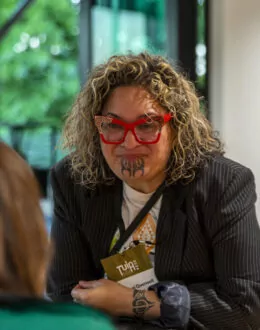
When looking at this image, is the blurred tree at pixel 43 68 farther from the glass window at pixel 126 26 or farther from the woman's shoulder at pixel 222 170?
the woman's shoulder at pixel 222 170

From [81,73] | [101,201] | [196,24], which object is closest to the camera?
[101,201]

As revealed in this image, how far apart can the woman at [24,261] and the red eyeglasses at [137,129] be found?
3.00 ft

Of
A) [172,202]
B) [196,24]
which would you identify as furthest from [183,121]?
[196,24]

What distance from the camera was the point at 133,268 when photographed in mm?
1941

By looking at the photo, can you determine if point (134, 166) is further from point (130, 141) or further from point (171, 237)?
point (171, 237)

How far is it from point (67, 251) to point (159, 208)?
0.34 m

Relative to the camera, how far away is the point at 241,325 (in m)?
1.90

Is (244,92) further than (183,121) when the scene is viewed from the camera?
Yes

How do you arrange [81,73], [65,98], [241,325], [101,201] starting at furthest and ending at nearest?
[65,98] → [81,73] → [101,201] → [241,325]

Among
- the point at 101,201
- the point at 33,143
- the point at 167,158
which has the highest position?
the point at 167,158

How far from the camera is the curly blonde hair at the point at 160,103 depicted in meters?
1.93

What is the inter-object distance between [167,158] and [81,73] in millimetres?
2120

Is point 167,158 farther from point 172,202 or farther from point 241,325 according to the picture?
point 241,325

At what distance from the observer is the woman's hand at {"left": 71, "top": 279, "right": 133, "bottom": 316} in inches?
73.2
